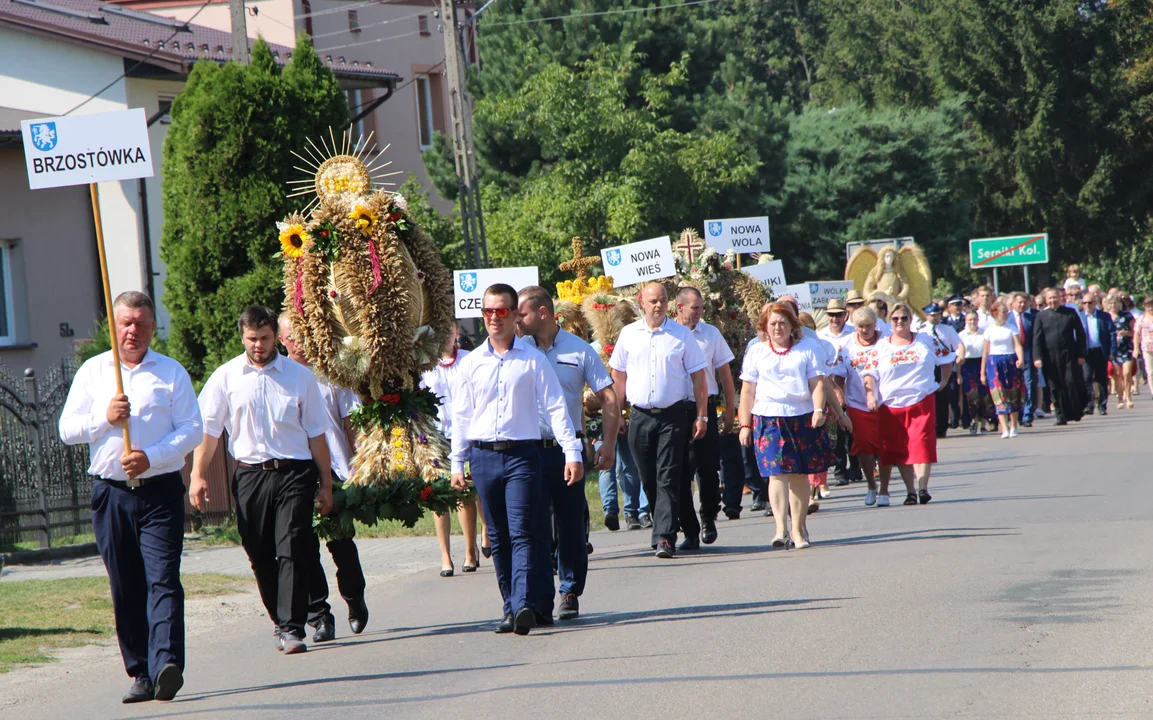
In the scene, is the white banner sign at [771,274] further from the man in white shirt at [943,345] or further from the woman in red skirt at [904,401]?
the woman in red skirt at [904,401]

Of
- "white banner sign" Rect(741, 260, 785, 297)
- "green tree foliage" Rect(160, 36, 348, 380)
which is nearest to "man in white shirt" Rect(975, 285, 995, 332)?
"white banner sign" Rect(741, 260, 785, 297)

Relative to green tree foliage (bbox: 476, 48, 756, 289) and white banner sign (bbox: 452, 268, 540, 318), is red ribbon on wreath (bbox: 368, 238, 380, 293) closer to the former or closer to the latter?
white banner sign (bbox: 452, 268, 540, 318)

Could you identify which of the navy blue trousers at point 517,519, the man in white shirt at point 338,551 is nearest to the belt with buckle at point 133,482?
the man in white shirt at point 338,551

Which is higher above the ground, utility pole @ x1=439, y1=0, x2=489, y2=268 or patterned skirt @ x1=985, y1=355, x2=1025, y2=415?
utility pole @ x1=439, y1=0, x2=489, y2=268

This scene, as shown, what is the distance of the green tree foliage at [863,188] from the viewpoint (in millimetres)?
43688

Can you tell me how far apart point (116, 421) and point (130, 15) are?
26.1m

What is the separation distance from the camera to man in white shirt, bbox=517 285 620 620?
927 cm

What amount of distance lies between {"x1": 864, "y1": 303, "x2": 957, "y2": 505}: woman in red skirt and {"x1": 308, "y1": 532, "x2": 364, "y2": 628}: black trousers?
6.97 metres

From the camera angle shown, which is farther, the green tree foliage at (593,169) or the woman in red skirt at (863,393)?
the green tree foliage at (593,169)

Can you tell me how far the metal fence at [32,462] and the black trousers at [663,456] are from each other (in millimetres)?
6422

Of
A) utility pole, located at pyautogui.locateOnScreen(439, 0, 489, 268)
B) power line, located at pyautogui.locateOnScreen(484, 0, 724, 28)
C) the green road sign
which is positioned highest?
power line, located at pyautogui.locateOnScreen(484, 0, 724, 28)

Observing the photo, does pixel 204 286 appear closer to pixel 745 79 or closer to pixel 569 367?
pixel 569 367

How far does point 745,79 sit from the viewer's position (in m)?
43.7

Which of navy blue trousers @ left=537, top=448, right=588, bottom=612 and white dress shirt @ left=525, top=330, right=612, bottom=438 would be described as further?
white dress shirt @ left=525, top=330, right=612, bottom=438
